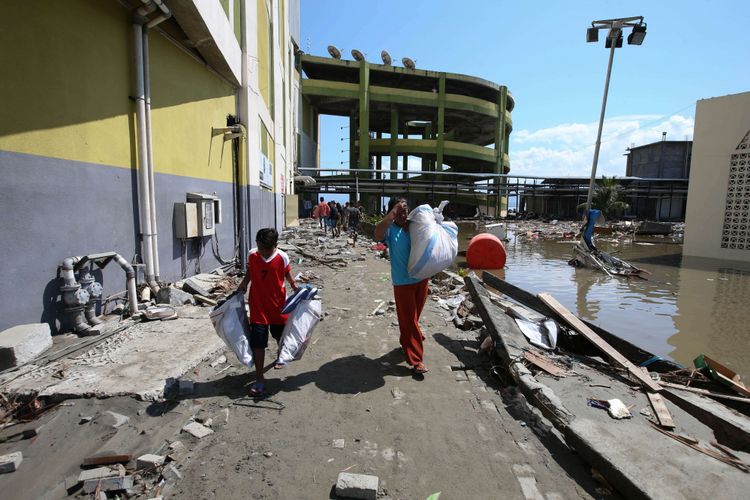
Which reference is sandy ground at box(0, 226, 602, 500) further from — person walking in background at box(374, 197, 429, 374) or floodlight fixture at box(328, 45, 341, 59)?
floodlight fixture at box(328, 45, 341, 59)

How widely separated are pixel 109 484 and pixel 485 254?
11255mm

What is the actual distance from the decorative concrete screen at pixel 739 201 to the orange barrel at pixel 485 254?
8949 millimetres

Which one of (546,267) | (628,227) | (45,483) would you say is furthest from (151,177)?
(628,227)

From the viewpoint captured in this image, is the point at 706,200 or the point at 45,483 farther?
the point at 706,200

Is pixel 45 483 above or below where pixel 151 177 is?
below

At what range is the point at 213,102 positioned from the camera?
8.09 meters

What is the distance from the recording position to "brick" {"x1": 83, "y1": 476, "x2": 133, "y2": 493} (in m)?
2.24

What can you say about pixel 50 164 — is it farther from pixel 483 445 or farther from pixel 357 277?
pixel 357 277

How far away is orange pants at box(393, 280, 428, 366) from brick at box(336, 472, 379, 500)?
1783 mm

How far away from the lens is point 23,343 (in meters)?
3.44

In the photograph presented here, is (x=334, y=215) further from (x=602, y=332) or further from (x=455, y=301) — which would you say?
(x=602, y=332)

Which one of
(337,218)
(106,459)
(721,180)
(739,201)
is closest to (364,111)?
(337,218)

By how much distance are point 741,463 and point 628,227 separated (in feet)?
104

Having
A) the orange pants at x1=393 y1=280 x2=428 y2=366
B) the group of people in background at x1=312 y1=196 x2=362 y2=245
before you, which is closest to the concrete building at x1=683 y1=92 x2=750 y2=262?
the group of people in background at x1=312 y1=196 x2=362 y2=245
